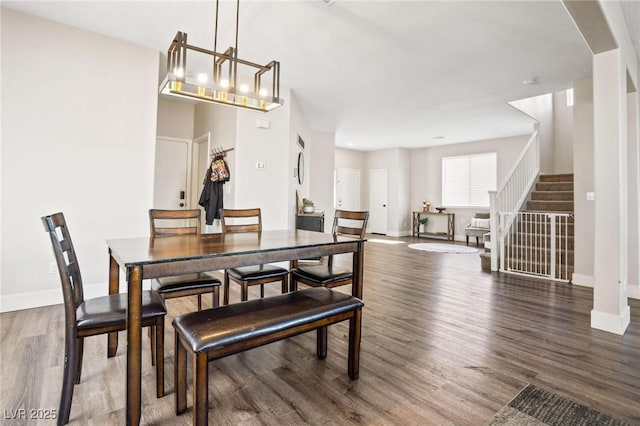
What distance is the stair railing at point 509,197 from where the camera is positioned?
15.4ft

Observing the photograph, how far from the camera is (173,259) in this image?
1.35 metres

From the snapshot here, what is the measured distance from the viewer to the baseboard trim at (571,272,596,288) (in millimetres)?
3844

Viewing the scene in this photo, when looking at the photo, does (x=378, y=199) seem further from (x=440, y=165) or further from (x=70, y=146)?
(x=70, y=146)

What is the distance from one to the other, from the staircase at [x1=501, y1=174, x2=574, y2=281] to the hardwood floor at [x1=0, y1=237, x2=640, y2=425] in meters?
1.36

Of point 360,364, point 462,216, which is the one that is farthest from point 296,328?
point 462,216

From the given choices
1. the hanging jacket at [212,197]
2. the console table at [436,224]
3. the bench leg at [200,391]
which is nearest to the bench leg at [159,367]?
the bench leg at [200,391]

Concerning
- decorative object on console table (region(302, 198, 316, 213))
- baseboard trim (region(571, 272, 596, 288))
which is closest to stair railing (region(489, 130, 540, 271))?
baseboard trim (region(571, 272, 596, 288))

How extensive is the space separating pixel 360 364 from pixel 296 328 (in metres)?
0.69

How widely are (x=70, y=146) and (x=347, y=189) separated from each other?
7.60 meters

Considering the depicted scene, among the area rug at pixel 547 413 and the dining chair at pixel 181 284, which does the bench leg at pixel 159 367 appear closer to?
the dining chair at pixel 181 284

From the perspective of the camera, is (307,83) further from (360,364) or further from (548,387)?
(548,387)

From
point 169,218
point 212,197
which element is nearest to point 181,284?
point 169,218

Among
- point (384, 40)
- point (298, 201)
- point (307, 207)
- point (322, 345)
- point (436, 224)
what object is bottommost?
point (322, 345)

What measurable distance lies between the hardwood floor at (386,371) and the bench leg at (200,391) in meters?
0.25
